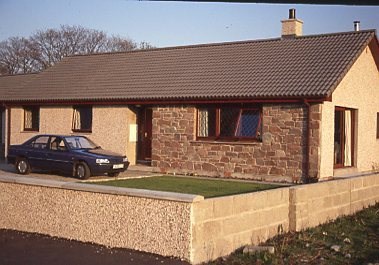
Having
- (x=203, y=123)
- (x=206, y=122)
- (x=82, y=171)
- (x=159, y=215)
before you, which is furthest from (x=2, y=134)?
(x=159, y=215)

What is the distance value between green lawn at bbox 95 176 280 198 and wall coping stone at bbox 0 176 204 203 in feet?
14.1

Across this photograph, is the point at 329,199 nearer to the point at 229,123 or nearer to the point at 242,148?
the point at 242,148

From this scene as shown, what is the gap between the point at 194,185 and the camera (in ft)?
48.4

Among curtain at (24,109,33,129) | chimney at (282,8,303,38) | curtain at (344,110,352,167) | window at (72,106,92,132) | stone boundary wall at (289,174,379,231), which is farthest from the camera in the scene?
curtain at (24,109,33,129)

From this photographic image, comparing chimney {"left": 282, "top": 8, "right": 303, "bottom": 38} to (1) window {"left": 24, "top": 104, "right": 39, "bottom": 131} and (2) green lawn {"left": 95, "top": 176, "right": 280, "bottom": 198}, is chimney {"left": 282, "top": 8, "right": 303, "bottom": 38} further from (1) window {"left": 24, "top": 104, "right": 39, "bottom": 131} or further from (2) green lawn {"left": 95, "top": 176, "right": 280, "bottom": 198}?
(1) window {"left": 24, "top": 104, "right": 39, "bottom": 131}

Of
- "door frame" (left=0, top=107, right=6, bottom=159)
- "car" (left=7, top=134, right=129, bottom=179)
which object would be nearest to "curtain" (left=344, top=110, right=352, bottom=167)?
"car" (left=7, top=134, right=129, bottom=179)

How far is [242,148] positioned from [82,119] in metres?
7.85

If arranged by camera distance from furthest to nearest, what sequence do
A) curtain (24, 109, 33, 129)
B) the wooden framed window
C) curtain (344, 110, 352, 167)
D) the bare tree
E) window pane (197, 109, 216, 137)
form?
the bare tree < curtain (24, 109, 33, 129) < the wooden framed window < curtain (344, 110, 352, 167) < window pane (197, 109, 216, 137)

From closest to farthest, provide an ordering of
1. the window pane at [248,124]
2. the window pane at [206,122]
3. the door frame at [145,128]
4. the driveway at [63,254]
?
the driveway at [63,254], the window pane at [248,124], the window pane at [206,122], the door frame at [145,128]

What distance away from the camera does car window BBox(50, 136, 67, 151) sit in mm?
17000

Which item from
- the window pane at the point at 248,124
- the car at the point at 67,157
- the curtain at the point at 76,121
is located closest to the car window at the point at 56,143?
the car at the point at 67,157

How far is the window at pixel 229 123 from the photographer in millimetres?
17625

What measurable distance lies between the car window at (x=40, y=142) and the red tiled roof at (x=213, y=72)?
3612 millimetres

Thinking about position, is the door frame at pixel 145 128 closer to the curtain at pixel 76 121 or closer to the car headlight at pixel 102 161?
the curtain at pixel 76 121
